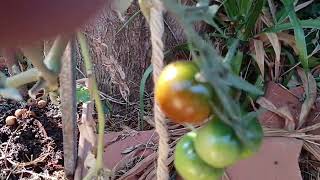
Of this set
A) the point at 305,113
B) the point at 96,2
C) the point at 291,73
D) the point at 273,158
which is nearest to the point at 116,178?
the point at 273,158

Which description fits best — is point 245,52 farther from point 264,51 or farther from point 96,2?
point 96,2

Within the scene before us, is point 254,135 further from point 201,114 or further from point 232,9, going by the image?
point 232,9

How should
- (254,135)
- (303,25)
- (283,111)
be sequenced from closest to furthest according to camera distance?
1. (254,135)
2. (283,111)
3. (303,25)

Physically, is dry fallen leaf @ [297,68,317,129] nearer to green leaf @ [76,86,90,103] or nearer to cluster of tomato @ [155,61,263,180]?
green leaf @ [76,86,90,103]

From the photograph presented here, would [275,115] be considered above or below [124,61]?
below

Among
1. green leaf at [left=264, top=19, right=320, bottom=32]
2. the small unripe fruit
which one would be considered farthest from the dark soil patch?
green leaf at [left=264, top=19, right=320, bottom=32]

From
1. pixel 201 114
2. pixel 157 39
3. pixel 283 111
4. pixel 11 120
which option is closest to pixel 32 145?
pixel 11 120
